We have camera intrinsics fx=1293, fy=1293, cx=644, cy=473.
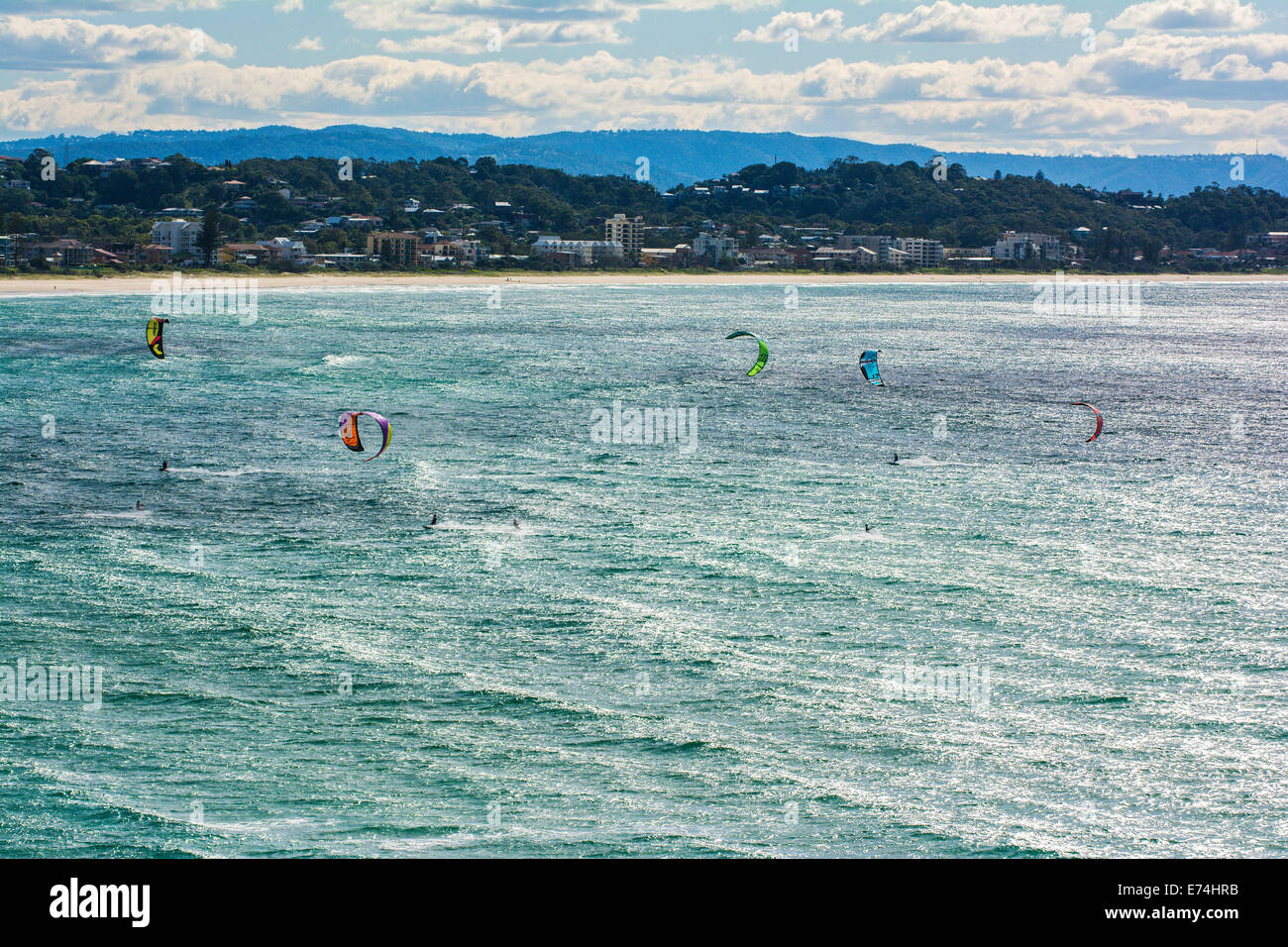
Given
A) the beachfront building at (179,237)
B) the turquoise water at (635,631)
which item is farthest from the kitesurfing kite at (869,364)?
the beachfront building at (179,237)

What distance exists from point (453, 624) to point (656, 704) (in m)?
6.69

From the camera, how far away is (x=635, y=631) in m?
29.9

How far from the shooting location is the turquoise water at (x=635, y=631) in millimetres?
20797

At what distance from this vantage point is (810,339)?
382 ft

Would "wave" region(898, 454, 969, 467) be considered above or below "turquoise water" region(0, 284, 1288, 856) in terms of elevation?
above

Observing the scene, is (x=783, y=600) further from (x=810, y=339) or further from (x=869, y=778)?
(x=810, y=339)

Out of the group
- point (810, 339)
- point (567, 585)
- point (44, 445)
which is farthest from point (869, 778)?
point (810, 339)

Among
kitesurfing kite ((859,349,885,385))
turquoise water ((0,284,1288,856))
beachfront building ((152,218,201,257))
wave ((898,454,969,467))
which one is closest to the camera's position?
turquoise water ((0,284,1288,856))

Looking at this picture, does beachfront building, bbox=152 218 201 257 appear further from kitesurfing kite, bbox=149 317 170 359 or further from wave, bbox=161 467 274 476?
wave, bbox=161 467 274 476

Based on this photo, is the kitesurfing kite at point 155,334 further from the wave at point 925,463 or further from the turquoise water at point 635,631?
the wave at point 925,463

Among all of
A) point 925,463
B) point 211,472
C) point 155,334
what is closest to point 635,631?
point 211,472

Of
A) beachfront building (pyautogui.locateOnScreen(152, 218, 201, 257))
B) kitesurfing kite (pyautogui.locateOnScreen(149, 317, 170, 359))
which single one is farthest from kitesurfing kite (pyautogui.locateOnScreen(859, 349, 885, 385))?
beachfront building (pyautogui.locateOnScreen(152, 218, 201, 257))

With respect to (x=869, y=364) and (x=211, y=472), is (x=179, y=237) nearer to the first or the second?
(x=211, y=472)

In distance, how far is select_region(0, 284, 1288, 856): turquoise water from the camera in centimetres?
2080
